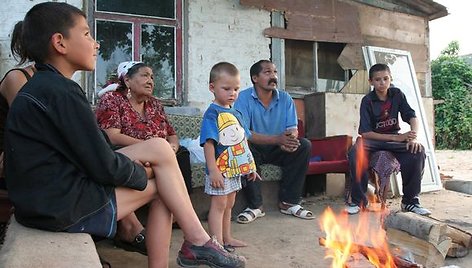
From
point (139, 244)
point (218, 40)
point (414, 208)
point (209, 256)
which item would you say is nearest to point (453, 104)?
point (218, 40)

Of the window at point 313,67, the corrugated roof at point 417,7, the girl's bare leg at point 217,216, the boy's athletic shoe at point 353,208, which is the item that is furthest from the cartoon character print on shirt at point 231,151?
the corrugated roof at point 417,7

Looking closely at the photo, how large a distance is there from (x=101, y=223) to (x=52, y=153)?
0.37m

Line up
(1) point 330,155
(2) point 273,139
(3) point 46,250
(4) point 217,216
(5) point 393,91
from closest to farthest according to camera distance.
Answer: (3) point 46,250
(4) point 217,216
(2) point 273,139
(5) point 393,91
(1) point 330,155

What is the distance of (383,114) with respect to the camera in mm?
5121

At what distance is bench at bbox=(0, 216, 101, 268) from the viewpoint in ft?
5.26

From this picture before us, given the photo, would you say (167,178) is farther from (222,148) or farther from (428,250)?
(428,250)

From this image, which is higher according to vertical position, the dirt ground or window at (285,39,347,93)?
window at (285,39,347,93)

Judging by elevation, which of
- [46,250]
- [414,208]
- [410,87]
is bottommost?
[414,208]

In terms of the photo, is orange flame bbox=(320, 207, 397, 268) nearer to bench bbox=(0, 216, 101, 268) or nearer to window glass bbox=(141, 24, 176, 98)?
bench bbox=(0, 216, 101, 268)

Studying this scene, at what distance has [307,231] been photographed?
13.8 ft

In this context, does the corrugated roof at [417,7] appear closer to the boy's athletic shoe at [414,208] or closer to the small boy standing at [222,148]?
the boy's athletic shoe at [414,208]

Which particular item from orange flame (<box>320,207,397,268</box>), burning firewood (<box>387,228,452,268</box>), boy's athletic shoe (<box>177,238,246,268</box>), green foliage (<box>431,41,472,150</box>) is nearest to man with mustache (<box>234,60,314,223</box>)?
orange flame (<box>320,207,397,268</box>)

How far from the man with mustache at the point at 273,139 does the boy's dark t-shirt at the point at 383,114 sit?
2.53 ft

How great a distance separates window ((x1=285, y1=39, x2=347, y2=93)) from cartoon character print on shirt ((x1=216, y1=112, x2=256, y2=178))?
12.7 feet
